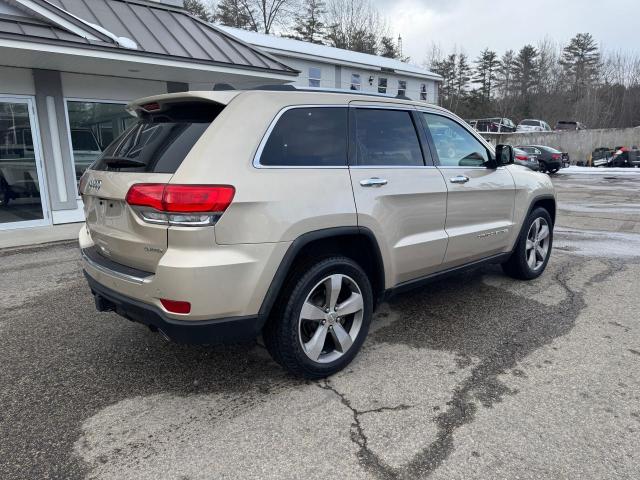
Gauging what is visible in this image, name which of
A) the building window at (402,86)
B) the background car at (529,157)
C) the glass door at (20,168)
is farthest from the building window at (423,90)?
the glass door at (20,168)

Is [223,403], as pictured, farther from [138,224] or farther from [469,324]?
[469,324]

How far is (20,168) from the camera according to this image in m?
8.61

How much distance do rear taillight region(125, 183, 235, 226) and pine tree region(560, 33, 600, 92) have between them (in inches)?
2234

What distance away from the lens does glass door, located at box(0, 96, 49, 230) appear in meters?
8.31

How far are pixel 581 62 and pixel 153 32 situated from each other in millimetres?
56471

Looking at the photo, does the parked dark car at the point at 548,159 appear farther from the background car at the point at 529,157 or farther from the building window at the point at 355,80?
the building window at the point at 355,80

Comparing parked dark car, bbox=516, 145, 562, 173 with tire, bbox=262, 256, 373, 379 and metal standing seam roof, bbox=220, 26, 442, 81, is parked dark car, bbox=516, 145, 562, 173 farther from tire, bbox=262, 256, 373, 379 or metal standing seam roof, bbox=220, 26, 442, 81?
tire, bbox=262, 256, 373, 379

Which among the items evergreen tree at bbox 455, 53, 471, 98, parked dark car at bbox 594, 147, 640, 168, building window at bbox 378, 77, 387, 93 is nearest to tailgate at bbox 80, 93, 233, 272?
building window at bbox 378, 77, 387, 93

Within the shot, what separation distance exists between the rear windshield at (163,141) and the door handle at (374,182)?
106 cm

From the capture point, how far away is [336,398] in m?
2.87

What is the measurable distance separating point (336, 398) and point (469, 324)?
1.67 metres

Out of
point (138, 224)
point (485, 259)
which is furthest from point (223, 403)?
point (485, 259)

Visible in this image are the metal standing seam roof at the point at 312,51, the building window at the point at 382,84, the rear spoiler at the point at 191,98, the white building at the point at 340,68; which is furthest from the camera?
the building window at the point at 382,84

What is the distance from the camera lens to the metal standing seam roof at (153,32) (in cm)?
737
